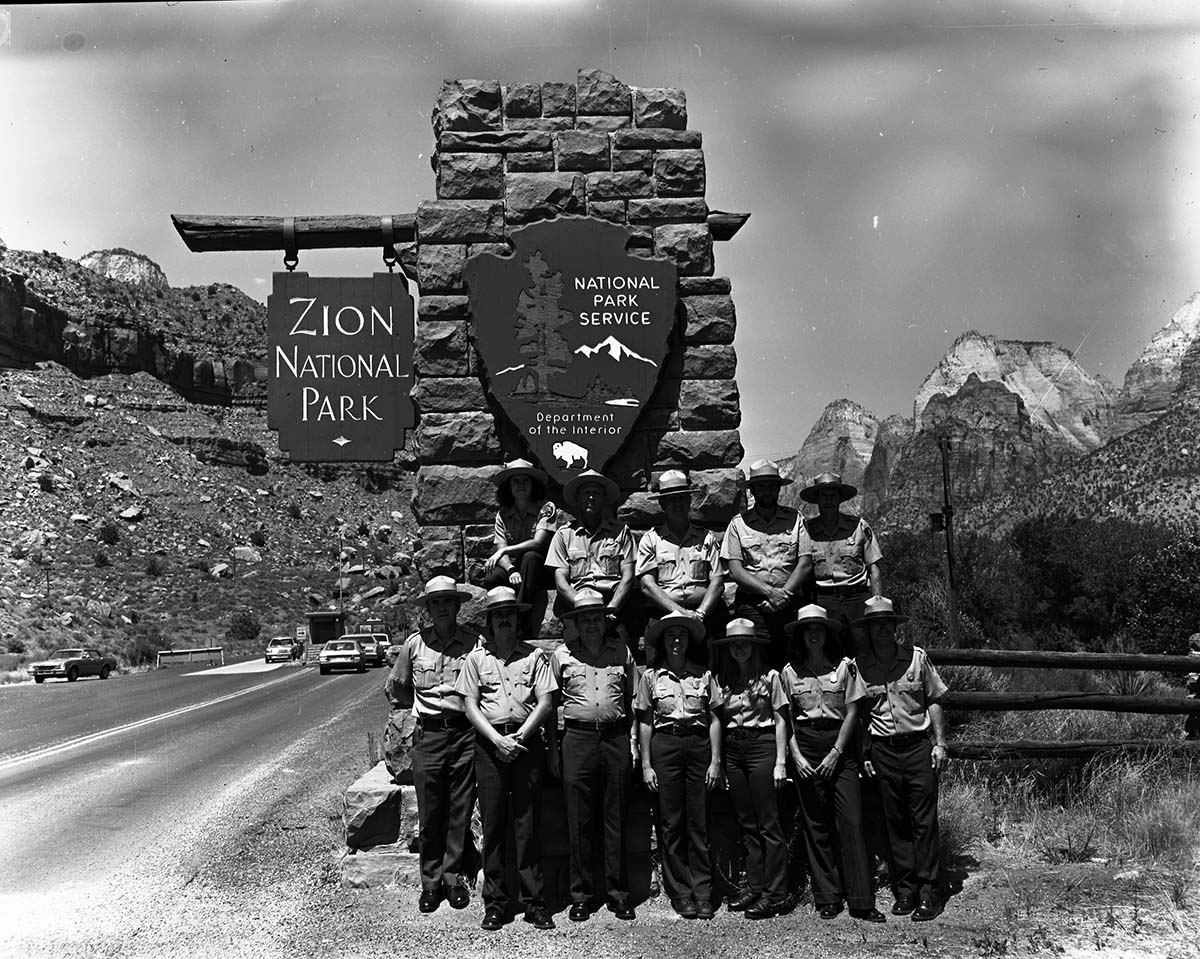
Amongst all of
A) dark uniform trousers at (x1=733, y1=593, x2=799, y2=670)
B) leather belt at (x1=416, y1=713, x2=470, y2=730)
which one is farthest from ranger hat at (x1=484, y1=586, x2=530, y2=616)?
dark uniform trousers at (x1=733, y1=593, x2=799, y2=670)

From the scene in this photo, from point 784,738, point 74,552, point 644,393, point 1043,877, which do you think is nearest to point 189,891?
point 784,738

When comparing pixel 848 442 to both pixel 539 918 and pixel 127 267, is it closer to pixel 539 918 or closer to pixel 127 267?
pixel 127 267

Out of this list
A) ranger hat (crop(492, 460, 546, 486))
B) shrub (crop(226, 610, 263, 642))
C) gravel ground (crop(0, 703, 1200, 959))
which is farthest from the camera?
shrub (crop(226, 610, 263, 642))

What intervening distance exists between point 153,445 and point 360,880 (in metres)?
65.1

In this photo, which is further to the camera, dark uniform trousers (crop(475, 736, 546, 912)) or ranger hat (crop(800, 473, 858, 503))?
ranger hat (crop(800, 473, 858, 503))

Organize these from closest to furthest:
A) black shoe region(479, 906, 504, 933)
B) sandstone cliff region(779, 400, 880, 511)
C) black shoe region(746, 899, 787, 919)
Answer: black shoe region(479, 906, 504, 933)
black shoe region(746, 899, 787, 919)
sandstone cliff region(779, 400, 880, 511)

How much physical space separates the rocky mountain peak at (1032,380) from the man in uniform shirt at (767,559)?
149710 mm

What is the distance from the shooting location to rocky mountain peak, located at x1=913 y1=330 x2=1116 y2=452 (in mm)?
154125

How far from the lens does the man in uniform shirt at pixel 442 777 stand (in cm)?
603

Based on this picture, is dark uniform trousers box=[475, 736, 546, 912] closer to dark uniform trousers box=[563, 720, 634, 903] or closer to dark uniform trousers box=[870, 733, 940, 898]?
dark uniform trousers box=[563, 720, 634, 903]

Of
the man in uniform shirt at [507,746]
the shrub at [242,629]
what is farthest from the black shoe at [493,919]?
the shrub at [242,629]

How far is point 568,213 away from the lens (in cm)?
728

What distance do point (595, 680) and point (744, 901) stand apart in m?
1.55

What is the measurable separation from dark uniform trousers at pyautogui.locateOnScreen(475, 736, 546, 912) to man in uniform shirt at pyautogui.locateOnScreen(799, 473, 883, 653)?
2093 mm
